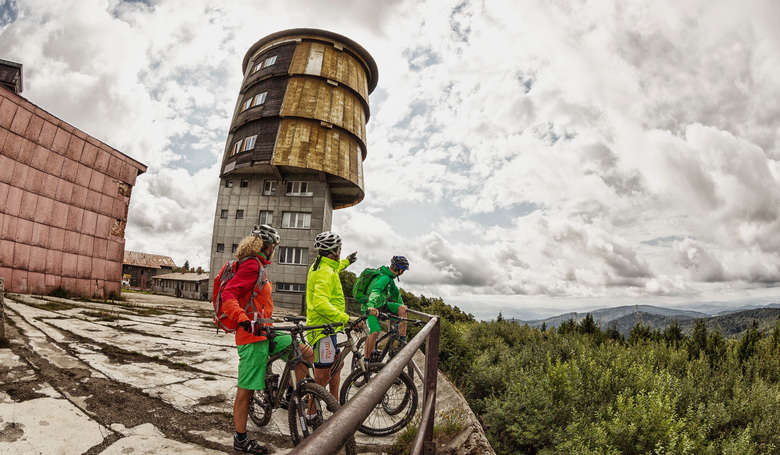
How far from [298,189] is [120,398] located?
25151mm

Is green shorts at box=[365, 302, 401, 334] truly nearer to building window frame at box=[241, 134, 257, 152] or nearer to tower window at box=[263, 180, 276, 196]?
building window frame at box=[241, 134, 257, 152]

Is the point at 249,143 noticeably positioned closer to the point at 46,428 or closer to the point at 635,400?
the point at 46,428

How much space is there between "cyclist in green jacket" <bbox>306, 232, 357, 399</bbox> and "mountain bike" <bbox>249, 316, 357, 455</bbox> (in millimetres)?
→ 165

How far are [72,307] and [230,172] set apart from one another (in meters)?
19.2

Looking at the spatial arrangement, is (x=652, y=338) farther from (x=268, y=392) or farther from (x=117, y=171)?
(x=117, y=171)

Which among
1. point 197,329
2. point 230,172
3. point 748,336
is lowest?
point 197,329

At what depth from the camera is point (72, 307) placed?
10.5 m

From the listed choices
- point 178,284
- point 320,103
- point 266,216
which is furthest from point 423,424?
point 178,284

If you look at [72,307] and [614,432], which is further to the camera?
[72,307]

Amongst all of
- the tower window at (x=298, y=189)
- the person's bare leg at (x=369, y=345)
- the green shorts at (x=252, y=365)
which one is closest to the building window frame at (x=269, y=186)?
the tower window at (x=298, y=189)

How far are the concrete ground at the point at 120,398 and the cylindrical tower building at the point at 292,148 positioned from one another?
66.4 feet

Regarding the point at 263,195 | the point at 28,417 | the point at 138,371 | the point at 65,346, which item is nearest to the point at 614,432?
the point at 28,417

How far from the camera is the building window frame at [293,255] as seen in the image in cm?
2752

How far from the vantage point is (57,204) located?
544 inches
